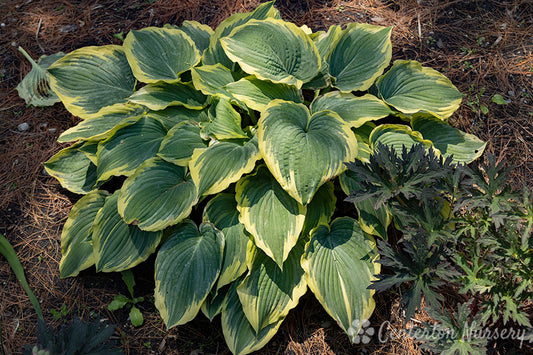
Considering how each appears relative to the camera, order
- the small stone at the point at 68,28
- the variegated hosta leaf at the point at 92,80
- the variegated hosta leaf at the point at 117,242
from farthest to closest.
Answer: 1. the small stone at the point at 68,28
2. the variegated hosta leaf at the point at 92,80
3. the variegated hosta leaf at the point at 117,242

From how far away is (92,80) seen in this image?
9.01 ft

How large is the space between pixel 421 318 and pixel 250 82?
1.61 m

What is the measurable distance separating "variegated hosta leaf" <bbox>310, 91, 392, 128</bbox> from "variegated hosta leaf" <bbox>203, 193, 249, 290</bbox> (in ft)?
2.45

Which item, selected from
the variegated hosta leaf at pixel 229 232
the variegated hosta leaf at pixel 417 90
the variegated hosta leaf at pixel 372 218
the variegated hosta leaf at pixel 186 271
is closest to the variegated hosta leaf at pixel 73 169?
the variegated hosta leaf at pixel 186 271

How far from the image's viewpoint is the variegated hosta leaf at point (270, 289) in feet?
7.11

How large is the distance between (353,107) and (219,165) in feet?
2.76

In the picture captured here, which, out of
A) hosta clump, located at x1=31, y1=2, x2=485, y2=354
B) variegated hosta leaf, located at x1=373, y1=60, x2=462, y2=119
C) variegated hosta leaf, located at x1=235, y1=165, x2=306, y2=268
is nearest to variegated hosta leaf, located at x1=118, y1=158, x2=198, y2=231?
hosta clump, located at x1=31, y1=2, x2=485, y2=354

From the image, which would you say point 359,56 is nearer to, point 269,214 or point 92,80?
point 269,214

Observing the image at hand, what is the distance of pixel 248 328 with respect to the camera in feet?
7.29

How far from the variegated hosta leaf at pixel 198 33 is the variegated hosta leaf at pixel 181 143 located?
25.1 inches

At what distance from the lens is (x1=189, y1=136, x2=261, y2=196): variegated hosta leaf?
222 centimetres

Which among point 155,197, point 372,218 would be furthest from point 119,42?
point 372,218

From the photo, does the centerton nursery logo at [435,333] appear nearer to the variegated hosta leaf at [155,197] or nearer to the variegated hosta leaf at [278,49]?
the variegated hosta leaf at [155,197]

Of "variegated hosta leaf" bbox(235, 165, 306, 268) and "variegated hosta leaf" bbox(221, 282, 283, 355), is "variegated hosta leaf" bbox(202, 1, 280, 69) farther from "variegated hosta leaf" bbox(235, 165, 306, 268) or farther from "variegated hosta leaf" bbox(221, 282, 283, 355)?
"variegated hosta leaf" bbox(221, 282, 283, 355)
